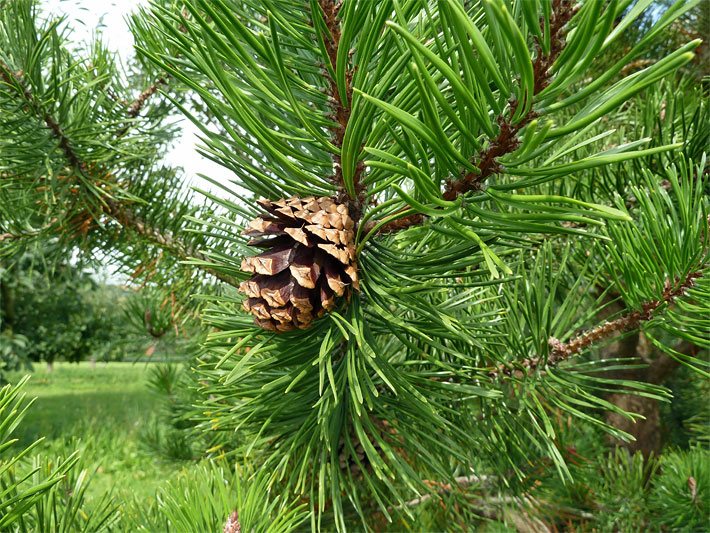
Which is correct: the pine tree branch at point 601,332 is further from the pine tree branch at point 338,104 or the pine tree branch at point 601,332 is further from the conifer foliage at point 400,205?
the pine tree branch at point 338,104

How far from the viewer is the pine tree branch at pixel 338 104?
230 mm

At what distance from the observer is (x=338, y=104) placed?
0.24 meters

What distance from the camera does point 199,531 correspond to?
0.27 metres

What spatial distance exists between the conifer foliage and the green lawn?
19 centimetres

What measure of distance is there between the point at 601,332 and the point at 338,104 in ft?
0.73

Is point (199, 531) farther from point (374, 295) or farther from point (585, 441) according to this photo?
point (585, 441)

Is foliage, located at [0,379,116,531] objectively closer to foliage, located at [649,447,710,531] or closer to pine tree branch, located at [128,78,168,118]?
pine tree branch, located at [128,78,168,118]

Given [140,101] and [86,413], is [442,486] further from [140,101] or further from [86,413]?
[86,413]

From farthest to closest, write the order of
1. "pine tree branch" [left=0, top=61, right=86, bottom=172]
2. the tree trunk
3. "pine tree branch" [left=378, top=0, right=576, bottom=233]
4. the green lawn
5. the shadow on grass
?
the shadow on grass → the green lawn → the tree trunk → "pine tree branch" [left=0, top=61, right=86, bottom=172] → "pine tree branch" [left=378, top=0, right=576, bottom=233]

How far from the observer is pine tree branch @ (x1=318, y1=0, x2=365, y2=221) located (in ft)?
0.75

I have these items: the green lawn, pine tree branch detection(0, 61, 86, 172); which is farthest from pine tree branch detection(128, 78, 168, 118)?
the green lawn

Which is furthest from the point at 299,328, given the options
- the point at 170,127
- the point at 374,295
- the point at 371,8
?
the point at 170,127

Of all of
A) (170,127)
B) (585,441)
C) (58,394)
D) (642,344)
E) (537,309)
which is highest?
(170,127)

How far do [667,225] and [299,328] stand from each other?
8.8 inches
